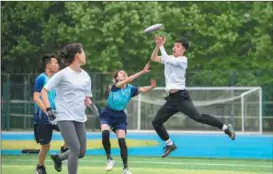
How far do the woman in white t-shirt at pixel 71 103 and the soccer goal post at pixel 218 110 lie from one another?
19.0 m

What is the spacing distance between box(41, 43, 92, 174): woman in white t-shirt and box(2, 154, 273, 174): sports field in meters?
3.21

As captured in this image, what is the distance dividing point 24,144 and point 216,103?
9763mm

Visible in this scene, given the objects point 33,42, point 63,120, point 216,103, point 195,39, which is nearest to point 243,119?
point 216,103

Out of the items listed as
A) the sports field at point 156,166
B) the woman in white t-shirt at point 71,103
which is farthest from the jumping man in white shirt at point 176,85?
the woman in white t-shirt at point 71,103

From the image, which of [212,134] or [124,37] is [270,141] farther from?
[124,37]

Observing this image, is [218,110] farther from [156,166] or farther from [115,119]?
[115,119]

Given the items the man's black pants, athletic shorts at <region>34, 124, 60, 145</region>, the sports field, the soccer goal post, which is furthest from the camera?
the soccer goal post

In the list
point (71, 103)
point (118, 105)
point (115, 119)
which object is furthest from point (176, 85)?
point (71, 103)

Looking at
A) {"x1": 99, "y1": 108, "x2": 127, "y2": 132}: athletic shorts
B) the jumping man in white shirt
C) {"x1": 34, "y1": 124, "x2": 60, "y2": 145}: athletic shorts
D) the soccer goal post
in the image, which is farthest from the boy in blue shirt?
the soccer goal post

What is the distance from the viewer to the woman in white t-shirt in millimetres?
9680

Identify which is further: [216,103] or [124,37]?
[124,37]

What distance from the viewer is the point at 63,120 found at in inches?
380

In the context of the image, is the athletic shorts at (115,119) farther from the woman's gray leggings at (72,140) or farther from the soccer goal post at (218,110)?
the soccer goal post at (218,110)

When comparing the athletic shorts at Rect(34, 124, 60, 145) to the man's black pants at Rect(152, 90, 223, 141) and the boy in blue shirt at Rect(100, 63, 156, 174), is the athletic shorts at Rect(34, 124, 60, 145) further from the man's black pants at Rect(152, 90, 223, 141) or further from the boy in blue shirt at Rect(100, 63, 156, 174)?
the man's black pants at Rect(152, 90, 223, 141)
